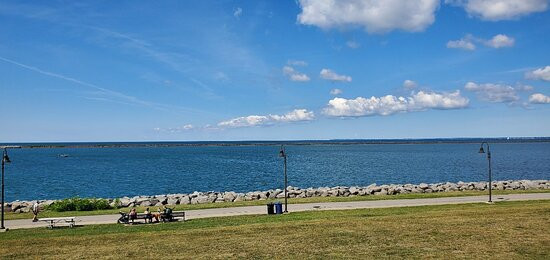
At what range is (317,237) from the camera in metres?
18.6

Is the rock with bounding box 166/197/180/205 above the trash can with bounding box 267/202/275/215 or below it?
below

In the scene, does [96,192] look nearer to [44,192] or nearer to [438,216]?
[44,192]

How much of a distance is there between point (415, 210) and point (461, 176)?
1845 inches

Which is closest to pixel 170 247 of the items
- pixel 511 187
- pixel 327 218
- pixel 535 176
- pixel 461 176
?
pixel 327 218

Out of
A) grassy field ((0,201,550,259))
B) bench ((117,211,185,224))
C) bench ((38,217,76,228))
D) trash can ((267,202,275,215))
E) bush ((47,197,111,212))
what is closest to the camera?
grassy field ((0,201,550,259))

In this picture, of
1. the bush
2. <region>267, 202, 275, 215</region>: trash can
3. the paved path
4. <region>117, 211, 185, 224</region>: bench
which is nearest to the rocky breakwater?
the bush

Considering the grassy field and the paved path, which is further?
the paved path

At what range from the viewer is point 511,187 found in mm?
45219

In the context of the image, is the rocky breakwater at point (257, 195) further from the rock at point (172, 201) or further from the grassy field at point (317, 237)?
the grassy field at point (317, 237)

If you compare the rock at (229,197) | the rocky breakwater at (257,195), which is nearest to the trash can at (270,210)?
the rocky breakwater at (257,195)

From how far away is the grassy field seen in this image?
1594cm

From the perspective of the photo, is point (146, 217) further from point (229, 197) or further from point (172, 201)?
point (229, 197)

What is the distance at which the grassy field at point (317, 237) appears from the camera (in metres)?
15.9

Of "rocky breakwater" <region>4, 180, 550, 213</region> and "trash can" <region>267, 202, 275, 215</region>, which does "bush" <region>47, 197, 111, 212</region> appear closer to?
"rocky breakwater" <region>4, 180, 550, 213</region>
